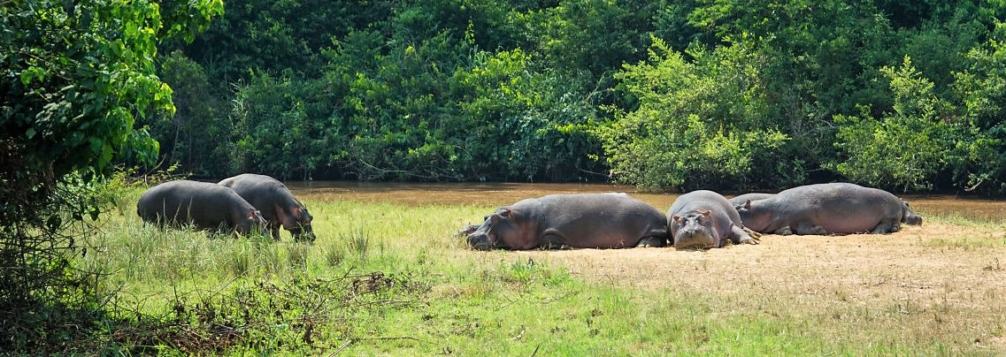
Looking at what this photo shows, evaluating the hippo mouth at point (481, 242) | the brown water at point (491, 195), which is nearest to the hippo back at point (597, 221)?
the hippo mouth at point (481, 242)

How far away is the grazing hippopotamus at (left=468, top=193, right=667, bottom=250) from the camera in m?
13.1

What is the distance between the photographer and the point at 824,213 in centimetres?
1453

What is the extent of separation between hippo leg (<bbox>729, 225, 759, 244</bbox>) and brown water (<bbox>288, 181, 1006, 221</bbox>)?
5.48 meters

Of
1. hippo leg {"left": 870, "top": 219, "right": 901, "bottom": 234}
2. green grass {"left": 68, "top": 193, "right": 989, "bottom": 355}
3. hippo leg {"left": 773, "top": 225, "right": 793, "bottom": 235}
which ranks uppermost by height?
hippo leg {"left": 870, "top": 219, "right": 901, "bottom": 234}

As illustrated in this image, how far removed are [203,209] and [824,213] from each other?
25.0ft

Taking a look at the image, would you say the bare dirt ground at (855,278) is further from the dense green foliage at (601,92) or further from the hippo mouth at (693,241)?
the dense green foliage at (601,92)

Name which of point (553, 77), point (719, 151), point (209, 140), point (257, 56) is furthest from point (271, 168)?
point (719, 151)

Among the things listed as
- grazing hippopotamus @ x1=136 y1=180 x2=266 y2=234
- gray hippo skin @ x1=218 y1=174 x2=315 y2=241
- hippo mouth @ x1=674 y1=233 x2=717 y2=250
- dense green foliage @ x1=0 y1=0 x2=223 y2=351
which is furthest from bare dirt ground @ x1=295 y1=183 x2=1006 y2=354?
dense green foliage @ x1=0 y1=0 x2=223 y2=351

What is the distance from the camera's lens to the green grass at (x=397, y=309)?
720 centimetres

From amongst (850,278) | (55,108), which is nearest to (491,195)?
(850,278)

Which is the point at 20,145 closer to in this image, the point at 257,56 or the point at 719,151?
the point at 719,151

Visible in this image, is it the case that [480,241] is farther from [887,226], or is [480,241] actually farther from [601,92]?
[601,92]

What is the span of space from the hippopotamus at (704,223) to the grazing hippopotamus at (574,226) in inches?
13.5

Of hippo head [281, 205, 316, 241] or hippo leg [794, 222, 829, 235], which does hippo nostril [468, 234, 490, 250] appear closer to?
hippo head [281, 205, 316, 241]
